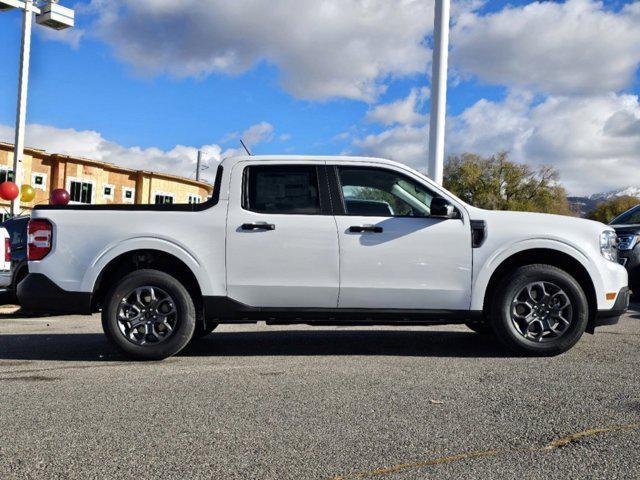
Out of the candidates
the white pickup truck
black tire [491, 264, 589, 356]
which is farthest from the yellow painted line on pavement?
the white pickup truck

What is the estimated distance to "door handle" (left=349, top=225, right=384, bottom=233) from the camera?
5656mm

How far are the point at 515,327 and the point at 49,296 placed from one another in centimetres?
411

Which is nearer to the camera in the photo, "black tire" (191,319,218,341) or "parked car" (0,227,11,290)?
"black tire" (191,319,218,341)

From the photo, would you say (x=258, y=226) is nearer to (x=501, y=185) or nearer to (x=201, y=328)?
(x=201, y=328)

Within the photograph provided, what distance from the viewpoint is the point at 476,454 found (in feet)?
10.4

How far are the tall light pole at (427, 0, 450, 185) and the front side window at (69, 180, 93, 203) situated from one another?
33.4 metres

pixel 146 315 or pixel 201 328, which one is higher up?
pixel 146 315

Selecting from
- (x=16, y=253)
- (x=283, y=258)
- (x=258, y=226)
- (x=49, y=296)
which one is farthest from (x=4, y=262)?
(x=283, y=258)

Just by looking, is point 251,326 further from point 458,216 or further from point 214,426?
point 214,426

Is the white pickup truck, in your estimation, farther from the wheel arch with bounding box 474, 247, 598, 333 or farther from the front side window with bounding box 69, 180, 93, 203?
the front side window with bounding box 69, 180, 93, 203

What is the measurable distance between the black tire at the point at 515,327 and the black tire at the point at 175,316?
8.84 feet

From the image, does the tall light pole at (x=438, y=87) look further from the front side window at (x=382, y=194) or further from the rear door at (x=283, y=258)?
the rear door at (x=283, y=258)

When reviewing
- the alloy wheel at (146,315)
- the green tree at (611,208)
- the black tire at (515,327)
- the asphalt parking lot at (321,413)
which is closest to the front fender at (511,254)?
the black tire at (515,327)

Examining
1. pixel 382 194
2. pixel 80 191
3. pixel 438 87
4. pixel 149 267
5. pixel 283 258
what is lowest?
pixel 149 267
